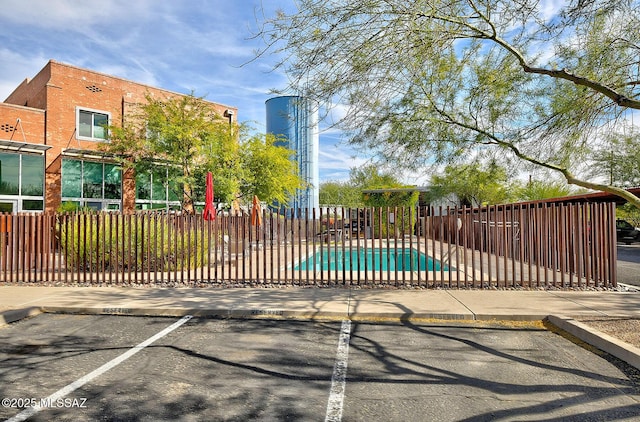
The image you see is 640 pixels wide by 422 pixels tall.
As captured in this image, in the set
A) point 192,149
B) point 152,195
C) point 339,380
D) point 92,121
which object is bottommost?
point 339,380

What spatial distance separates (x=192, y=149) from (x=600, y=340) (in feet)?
58.7

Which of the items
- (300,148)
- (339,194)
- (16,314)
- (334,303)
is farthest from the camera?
(339,194)

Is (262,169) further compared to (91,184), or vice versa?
(262,169)

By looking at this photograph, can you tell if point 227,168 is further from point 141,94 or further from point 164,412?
point 164,412

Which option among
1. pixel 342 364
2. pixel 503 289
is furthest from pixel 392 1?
pixel 503 289

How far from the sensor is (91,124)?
20.5m

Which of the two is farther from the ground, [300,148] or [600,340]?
[300,148]

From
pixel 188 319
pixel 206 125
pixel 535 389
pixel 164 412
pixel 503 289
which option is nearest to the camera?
pixel 164 412

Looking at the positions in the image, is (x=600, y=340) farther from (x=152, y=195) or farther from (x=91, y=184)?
(x=152, y=195)

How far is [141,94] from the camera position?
22672 mm

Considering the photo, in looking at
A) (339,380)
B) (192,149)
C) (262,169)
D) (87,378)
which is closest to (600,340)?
(339,380)

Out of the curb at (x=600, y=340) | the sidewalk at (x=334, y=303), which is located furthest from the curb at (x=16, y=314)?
the curb at (x=600, y=340)

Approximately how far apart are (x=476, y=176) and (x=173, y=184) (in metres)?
14.3

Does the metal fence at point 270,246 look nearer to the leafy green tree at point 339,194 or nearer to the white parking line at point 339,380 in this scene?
the white parking line at point 339,380
